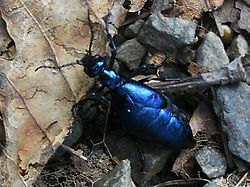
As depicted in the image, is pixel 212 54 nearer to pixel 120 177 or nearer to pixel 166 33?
pixel 166 33

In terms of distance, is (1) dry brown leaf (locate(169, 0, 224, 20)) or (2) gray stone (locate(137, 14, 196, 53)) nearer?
(2) gray stone (locate(137, 14, 196, 53))

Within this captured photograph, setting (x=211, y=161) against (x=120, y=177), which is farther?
(x=211, y=161)

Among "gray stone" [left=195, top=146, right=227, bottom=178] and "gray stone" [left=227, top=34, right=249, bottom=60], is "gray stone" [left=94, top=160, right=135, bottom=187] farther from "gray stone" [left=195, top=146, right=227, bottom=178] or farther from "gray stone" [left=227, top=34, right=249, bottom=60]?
"gray stone" [left=227, top=34, right=249, bottom=60]

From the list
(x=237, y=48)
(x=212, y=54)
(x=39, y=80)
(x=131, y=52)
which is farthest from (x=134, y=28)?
(x=39, y=80)

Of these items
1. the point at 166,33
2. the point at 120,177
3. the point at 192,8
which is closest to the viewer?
the point at 120,177

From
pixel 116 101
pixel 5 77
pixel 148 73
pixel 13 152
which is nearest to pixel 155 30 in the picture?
pixel 148 73

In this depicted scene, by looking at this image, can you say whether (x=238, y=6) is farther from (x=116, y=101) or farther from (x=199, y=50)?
(x=116, y=101)

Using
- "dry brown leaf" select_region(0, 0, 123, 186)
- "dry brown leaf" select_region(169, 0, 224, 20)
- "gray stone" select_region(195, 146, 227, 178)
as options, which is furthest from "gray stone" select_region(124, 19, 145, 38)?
"gray stone" select_region(195, 146, 227, 178)
